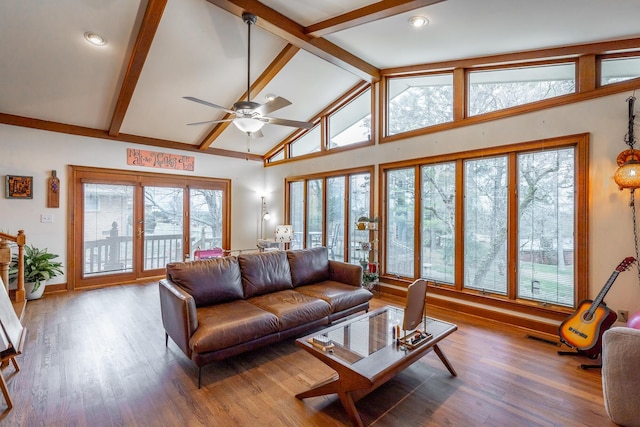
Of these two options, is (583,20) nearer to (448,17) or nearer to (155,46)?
(448,17)

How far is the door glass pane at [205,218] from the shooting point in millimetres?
6422

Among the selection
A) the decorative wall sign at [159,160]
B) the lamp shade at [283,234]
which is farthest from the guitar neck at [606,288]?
the decorative wall sign at [159,160]

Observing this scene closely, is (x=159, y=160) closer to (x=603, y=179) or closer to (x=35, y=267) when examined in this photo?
(x=35, y=267)

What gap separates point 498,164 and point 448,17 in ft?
6.05

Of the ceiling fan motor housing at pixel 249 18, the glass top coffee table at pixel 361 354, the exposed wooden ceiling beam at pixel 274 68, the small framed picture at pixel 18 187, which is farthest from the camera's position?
the small framed picture at pixel 18 187

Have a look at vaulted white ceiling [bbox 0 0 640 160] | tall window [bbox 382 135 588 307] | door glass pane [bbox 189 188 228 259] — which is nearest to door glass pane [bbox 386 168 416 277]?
tall window [bbox 382 135 588 307]

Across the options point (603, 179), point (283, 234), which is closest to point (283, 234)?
point (283, 234)

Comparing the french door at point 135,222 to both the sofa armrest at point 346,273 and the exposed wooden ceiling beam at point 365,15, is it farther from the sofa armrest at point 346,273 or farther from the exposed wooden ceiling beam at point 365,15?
the exposed wooden ceiling beam at point 365,15

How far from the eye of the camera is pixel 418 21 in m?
3.14

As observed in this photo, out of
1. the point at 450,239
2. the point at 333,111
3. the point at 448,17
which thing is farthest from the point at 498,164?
the point at 333,111

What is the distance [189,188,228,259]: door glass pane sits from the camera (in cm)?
642

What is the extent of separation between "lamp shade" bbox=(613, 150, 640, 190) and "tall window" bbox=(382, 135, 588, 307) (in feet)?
1.11

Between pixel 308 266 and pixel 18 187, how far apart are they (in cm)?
462

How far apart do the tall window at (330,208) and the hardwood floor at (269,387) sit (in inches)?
108
